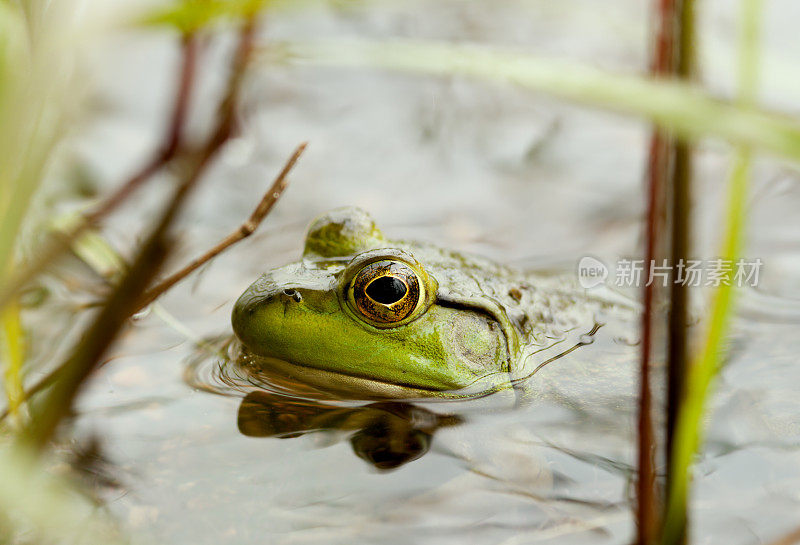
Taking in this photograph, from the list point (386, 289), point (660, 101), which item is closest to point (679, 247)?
point (660, 101)

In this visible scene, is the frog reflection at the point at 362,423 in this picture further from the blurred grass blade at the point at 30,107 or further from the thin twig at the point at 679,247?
the blurred grass blade at the point at 30,107

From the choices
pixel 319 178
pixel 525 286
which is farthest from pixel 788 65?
pixel 319 178

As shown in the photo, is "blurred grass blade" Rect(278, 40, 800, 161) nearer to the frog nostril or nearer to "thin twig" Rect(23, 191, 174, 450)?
"thin twig" Rect(23, 191, 174, 450)

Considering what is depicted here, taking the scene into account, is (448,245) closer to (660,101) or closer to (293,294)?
(293,294)

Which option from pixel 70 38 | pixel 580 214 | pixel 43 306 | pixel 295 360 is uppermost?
pixel 580 214

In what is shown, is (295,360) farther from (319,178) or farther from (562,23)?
(562,23)
